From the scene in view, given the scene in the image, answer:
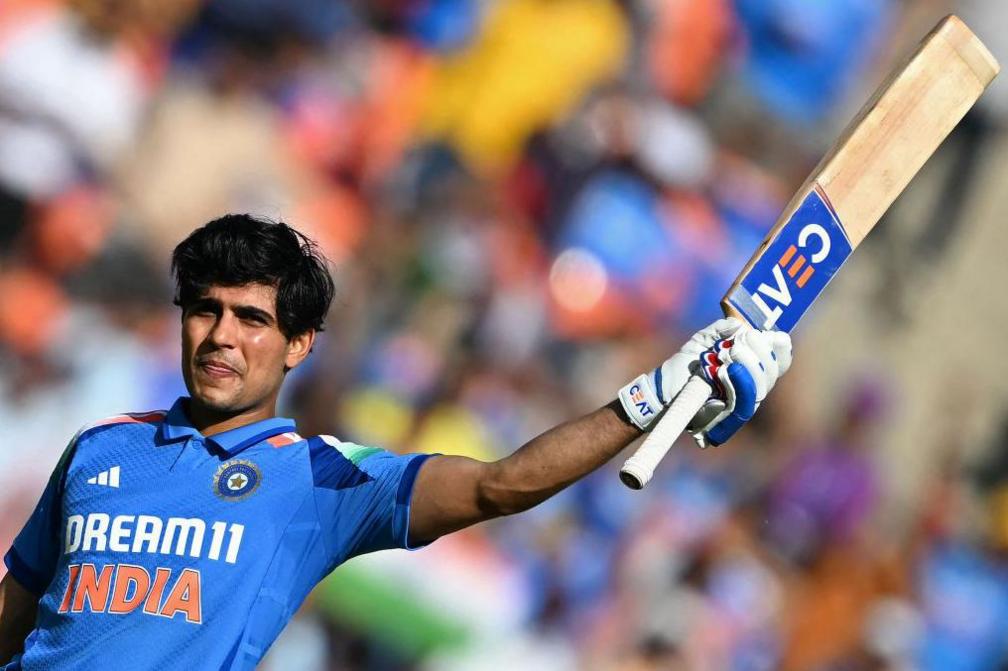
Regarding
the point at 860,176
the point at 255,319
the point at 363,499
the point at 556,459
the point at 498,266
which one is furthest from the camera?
the point at 498,266

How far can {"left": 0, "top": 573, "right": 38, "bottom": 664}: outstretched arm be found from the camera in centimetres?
257

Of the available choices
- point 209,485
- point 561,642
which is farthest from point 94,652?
point 561,642

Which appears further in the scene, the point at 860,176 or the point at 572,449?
the point at 860,176

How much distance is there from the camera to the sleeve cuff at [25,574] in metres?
2.56

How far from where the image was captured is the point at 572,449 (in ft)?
7.36

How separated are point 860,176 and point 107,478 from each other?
5.07ft


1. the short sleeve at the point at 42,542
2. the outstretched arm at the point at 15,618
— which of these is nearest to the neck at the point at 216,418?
the short sleeve at the point at 42,542

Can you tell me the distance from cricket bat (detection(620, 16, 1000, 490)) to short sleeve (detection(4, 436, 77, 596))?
123 centimetres

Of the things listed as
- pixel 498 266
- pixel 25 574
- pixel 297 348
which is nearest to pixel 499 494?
pixel 297 348

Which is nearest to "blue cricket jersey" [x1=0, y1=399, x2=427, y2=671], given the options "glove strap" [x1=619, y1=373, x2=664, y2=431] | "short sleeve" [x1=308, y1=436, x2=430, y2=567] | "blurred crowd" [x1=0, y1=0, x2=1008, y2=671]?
"short sleeve" [x1=308, y1=436, x2=430, y2=567]

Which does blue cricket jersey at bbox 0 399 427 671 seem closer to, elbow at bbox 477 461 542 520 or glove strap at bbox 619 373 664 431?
elbow at bbox 477 461 542 520

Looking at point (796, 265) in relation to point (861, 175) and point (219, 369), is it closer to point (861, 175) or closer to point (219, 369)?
point (861, 175)

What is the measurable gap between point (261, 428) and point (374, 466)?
0.72 feet

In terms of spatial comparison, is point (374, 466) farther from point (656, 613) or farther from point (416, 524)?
point (656, 613)
